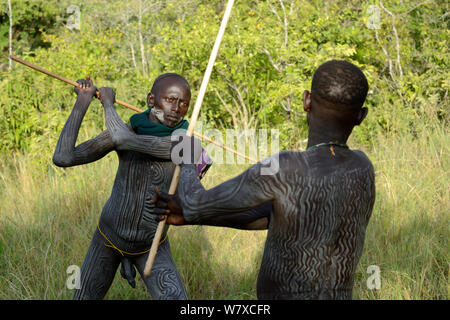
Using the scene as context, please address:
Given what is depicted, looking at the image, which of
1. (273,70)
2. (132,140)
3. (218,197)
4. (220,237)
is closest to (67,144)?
(132,140)

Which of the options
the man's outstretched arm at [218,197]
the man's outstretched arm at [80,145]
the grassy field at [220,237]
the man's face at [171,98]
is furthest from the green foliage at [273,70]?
the man's outstretched arm at [218,197]

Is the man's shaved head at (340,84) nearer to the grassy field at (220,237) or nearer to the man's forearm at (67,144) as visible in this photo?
the man's forearm at (67,144)

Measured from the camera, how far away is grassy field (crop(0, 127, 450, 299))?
4.25 metres

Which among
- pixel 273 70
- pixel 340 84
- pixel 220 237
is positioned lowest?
pixel 220 237

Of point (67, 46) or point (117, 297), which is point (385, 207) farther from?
point (67, 46)

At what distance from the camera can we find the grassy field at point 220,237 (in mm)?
4250

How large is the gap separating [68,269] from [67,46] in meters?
4.71

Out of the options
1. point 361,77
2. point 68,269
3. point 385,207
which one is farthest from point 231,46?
point 361,77

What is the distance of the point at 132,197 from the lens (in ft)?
9.77

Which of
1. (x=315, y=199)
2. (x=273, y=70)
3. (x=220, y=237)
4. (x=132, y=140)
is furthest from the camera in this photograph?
(x=273, y=70)

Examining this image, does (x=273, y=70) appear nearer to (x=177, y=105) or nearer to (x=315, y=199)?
(x=177, y=105)

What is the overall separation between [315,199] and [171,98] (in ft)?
3.88

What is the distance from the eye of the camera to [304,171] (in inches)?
79.8

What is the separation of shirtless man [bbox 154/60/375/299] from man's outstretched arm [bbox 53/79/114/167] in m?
0.92
